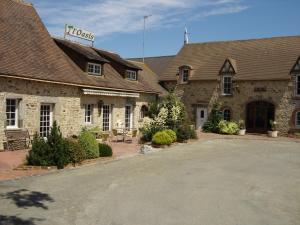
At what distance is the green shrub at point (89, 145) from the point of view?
52.4 ft

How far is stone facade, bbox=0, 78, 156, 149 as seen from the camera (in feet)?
58.5

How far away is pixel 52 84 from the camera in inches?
801

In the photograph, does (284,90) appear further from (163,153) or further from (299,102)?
(163,153)

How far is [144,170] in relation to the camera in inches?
570

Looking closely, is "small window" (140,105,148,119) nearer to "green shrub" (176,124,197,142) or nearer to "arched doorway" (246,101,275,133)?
"green shrub" (176,124,197,142)

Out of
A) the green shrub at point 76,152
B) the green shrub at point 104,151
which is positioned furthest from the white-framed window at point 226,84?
the green shrub at point 76,152

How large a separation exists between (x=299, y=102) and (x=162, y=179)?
21.1 meters

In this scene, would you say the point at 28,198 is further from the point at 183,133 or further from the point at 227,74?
Result: the point at 227,74

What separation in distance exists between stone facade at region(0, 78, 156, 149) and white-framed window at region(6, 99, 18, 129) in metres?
0.19

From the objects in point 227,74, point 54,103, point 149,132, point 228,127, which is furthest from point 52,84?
point 227,74

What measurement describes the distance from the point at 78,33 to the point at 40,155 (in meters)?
16.9

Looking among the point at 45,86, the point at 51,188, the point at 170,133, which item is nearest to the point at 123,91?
the point at 170,133

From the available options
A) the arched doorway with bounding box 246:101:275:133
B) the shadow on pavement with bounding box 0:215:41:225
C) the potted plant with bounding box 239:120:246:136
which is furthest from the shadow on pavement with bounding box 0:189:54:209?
the arched doorway with bounding box 246:101:275:133

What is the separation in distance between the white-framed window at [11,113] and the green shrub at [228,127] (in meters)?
18.4
